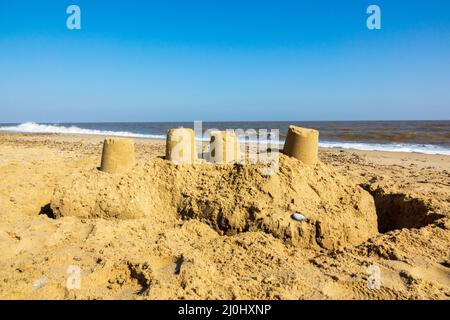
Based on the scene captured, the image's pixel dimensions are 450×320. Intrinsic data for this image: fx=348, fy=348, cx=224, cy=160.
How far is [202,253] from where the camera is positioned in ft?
9.79

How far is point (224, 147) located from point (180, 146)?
54cm

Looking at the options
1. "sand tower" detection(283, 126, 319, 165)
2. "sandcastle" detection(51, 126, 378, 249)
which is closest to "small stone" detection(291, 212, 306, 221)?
"sandcastle" detection(51, 126, 378, 249)

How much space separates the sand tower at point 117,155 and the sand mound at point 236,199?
110mm

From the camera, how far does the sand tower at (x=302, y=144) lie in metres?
4.18

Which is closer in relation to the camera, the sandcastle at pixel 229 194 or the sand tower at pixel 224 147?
the sandcastle at pixel 229 194

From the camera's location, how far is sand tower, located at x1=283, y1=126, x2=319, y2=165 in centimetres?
418

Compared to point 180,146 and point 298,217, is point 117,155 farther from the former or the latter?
point 298,217

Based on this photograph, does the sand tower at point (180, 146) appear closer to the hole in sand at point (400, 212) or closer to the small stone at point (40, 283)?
the small stone at point (40, 283)
